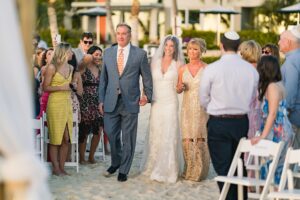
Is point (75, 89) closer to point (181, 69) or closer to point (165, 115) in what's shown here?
point (165, 115)

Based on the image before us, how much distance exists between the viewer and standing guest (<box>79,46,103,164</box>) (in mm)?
12641

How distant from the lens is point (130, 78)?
11664 mm

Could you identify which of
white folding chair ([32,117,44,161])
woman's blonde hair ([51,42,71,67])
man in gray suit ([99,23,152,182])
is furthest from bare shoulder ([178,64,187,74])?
white folding chair ([32,117,44,161])

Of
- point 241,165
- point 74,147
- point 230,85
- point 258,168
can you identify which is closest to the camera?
point 241,165

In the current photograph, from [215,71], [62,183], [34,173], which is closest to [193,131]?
[62,183]

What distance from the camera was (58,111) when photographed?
38.7 feet

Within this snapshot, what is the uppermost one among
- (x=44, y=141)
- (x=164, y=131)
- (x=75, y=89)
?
(x=75, y=89)

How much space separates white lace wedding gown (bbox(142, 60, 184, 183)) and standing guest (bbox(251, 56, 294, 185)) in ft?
8.27

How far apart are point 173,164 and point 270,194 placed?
3.87m

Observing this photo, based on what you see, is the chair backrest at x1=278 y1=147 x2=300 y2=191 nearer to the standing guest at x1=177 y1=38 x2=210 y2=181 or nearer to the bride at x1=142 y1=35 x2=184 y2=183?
the standing guest at x1=177 y1=38 x2=210 y2=181

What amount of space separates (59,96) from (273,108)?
3839mm

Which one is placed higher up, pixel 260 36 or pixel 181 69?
pixel 181 69

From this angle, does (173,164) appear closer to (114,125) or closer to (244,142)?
(114,125)

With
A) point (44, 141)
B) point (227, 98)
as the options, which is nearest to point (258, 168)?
point (227, 98)
